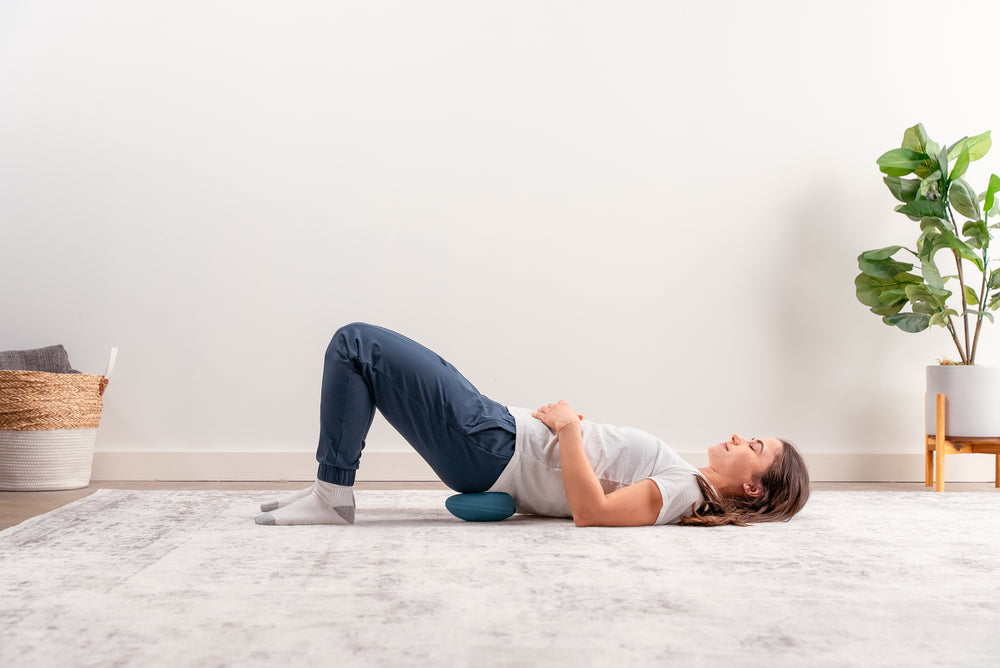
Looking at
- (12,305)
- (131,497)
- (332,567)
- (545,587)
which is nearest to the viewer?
(545,587)

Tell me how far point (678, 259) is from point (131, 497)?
2.13m

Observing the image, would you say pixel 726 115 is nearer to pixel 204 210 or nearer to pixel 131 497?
pixel 204 210

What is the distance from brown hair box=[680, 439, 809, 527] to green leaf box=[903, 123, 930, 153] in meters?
1.65

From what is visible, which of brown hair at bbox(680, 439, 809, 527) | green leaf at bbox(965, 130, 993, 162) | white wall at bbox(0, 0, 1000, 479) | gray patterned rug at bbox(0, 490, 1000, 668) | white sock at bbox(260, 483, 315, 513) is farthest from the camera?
white wall at bbox(0, 0, 1000, 479)

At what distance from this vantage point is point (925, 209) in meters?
3.02

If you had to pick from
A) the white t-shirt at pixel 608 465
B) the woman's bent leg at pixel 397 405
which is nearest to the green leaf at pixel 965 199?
the white t-shirt at pixel 608 465

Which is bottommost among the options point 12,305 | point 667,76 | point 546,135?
point 12,305

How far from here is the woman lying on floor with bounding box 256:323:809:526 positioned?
1889 millimetres

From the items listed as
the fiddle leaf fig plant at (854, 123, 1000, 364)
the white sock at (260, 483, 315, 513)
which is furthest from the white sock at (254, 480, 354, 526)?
the fiddle leaf fig plant at (854, 123, 1000, 364)

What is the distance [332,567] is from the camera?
1509 millimetres

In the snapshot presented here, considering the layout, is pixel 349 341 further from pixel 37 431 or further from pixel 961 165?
pixel 961 165

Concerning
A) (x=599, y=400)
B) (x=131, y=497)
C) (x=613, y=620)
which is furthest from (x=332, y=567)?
(x=599, y=400)

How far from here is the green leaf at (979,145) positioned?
10.0 feet

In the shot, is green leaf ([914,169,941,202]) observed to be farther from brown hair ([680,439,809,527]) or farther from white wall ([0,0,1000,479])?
brown hair ([680,439,809,527])
